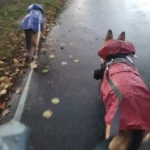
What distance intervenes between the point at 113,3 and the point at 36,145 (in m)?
8.21

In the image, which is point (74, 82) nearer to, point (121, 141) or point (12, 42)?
point (12, 42)

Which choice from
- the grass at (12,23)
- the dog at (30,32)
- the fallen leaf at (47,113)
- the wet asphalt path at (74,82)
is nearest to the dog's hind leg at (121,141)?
the wet asphalt path at (74,82)

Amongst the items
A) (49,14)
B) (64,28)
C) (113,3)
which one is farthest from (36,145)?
(113,3)

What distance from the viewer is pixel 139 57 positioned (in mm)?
5312

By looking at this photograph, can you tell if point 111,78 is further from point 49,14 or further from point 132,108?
point 49,14

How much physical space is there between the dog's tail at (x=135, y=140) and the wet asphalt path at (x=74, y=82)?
0.82 m

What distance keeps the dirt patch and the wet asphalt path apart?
1.11 feet

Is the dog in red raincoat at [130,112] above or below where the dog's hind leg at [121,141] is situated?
above

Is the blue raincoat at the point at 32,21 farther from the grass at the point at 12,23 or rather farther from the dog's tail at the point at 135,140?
the dog's tail at the point at 135,140

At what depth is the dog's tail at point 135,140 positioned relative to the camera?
2307 mm

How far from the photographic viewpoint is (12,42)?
5293 mm

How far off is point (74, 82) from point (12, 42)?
76.6 inches

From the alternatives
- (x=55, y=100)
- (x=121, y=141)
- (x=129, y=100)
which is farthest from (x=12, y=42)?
(x=121, y=141)

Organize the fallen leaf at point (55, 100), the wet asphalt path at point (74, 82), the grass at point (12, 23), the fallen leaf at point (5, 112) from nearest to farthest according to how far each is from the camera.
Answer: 1. the wet asphalt path at point (74, 82)
2. the fallen leaf at point (5, 112)
3. the fallen leaf at point (55, 100)
4. the grass at point (12, 23)
